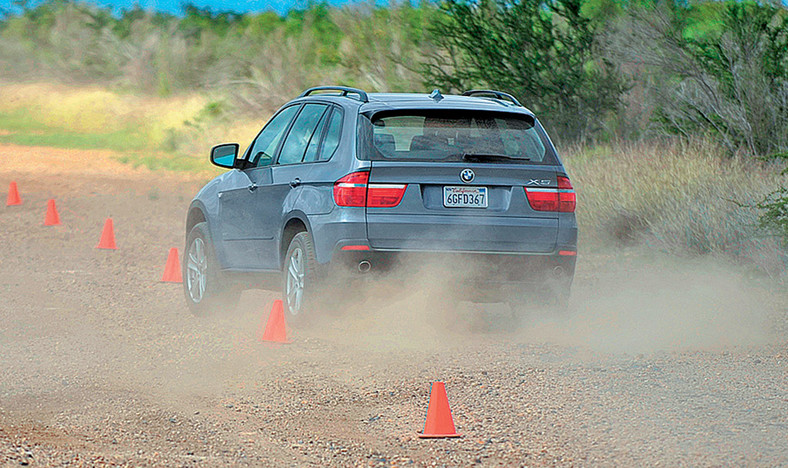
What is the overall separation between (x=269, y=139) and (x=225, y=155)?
0.41 m

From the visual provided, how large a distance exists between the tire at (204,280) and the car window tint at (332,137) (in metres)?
1.79

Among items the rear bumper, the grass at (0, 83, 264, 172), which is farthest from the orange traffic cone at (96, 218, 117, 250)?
the grass at (0, 83, 264, 172)

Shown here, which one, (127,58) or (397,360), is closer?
(397,360)

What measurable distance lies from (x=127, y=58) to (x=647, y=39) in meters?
28.7

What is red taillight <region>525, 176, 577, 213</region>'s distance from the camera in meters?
8.09

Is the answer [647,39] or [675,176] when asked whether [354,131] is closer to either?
[675,176]

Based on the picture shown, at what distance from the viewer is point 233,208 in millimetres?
9461

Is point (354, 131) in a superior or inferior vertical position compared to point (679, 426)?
superior

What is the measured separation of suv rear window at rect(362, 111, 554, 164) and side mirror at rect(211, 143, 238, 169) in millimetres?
1716

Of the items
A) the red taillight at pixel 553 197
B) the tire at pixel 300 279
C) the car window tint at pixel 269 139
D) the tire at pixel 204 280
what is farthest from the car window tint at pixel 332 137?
the tire at pixel 204 280

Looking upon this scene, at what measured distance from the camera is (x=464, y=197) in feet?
26.0

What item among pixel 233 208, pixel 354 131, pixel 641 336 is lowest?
pixel 641 336

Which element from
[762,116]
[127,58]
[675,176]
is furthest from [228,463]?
[127,58]

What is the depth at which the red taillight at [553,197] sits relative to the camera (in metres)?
8.09
